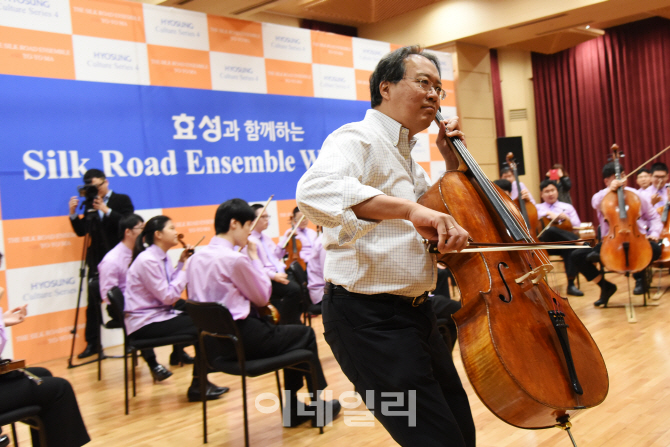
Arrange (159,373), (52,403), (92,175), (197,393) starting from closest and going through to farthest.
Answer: (52,403)
(197,393)
(159,373)
(92,175)

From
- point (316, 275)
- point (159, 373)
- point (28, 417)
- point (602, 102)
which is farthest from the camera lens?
point (602, 102)

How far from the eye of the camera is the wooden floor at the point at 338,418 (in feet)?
8.41

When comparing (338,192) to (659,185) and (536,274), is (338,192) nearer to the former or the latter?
(536,274)

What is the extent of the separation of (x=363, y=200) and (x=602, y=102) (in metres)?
9.25

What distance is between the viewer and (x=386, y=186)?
4.57 ft

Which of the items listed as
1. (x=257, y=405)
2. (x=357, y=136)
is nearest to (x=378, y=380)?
(x=357, y=136)

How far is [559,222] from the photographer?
5.87m

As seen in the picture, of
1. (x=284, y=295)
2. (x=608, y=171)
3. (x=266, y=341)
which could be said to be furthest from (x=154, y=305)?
(x=608, y=171)

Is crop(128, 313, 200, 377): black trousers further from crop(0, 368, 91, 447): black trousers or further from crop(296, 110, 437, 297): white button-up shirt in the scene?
crop(296, 110, 437, 297): white button-up shirt

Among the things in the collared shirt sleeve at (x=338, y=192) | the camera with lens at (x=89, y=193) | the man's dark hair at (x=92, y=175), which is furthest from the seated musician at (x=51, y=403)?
the man's dark hair at (x=92, y=175)

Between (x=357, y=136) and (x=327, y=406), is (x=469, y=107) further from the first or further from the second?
(x=357, y=136)

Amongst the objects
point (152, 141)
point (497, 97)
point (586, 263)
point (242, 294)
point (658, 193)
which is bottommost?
point (586, 263)

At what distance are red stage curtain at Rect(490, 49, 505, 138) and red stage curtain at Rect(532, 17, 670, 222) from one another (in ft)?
2.77

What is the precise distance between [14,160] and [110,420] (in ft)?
7.62
